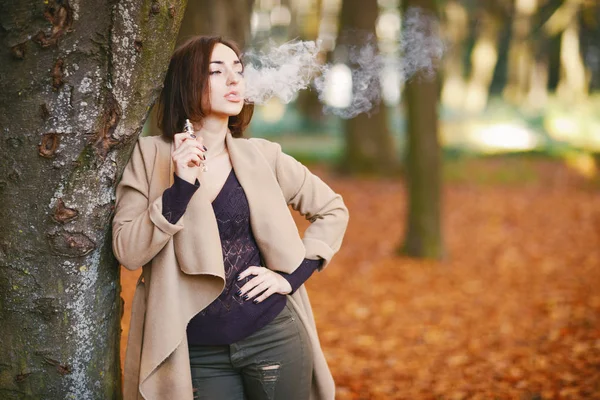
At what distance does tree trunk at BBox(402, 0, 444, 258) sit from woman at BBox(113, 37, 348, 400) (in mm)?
5859

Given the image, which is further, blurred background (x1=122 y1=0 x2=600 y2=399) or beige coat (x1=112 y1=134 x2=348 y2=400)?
blurred background (x1=122 y1=0 x2=600 y2=399)

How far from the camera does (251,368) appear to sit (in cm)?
237

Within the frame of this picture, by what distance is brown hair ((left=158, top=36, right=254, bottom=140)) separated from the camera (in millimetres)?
2381

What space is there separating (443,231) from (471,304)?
6.06ft

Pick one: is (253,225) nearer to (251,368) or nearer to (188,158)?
(188,158)

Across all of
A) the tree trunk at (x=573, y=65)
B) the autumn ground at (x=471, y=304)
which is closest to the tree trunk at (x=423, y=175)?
the autumn ground at (x=471, y=304)

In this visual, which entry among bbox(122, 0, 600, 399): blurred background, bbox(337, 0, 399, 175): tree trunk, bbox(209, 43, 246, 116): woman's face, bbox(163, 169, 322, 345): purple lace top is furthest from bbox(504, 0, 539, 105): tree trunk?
bbox(163, 169, 322, 345): purple lace top

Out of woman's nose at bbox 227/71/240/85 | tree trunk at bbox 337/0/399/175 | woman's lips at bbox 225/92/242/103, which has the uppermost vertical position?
woman's nose at bbox 227/71/240/85

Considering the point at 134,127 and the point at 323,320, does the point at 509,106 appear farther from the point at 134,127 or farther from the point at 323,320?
the point at 134,127

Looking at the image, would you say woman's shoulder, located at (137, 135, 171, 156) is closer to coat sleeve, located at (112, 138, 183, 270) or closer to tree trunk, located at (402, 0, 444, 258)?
coat sleeve, located at (112, 138, 183, 270)

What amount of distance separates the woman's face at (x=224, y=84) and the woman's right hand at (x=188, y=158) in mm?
264

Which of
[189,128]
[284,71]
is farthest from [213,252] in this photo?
[284,71]

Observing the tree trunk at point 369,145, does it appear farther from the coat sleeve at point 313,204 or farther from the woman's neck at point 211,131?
the woman's neck at point 211,131

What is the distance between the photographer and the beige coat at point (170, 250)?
222cm
